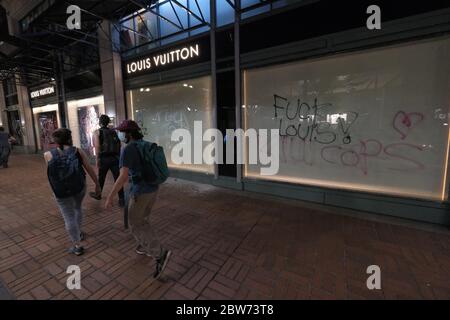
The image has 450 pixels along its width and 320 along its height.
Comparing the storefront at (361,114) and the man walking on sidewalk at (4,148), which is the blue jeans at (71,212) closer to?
the storefront at (361,114)

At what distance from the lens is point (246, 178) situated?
5453 millimetres

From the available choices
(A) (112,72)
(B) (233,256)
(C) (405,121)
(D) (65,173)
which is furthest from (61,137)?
(A) (112,72)

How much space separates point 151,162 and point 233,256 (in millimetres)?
1563

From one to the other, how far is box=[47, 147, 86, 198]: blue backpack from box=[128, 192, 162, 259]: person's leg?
86cm

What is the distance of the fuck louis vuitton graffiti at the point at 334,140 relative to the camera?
380 cm

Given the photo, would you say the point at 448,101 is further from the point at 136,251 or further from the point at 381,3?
the point at 136,251

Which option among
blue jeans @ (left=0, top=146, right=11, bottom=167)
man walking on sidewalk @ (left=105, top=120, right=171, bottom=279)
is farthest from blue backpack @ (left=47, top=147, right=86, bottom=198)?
blue jeans @ (left=0, top=146, right=11, bottom=167)

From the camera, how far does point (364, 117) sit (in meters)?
4.06

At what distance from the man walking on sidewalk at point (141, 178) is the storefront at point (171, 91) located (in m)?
3.56

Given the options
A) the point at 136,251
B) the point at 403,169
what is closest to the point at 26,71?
the point at 136,251

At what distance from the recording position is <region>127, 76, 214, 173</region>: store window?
237 inches

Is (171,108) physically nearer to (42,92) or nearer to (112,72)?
(112,72)

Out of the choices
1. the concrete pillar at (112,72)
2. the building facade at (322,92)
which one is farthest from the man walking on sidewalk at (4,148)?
the building facade at (322,92)
